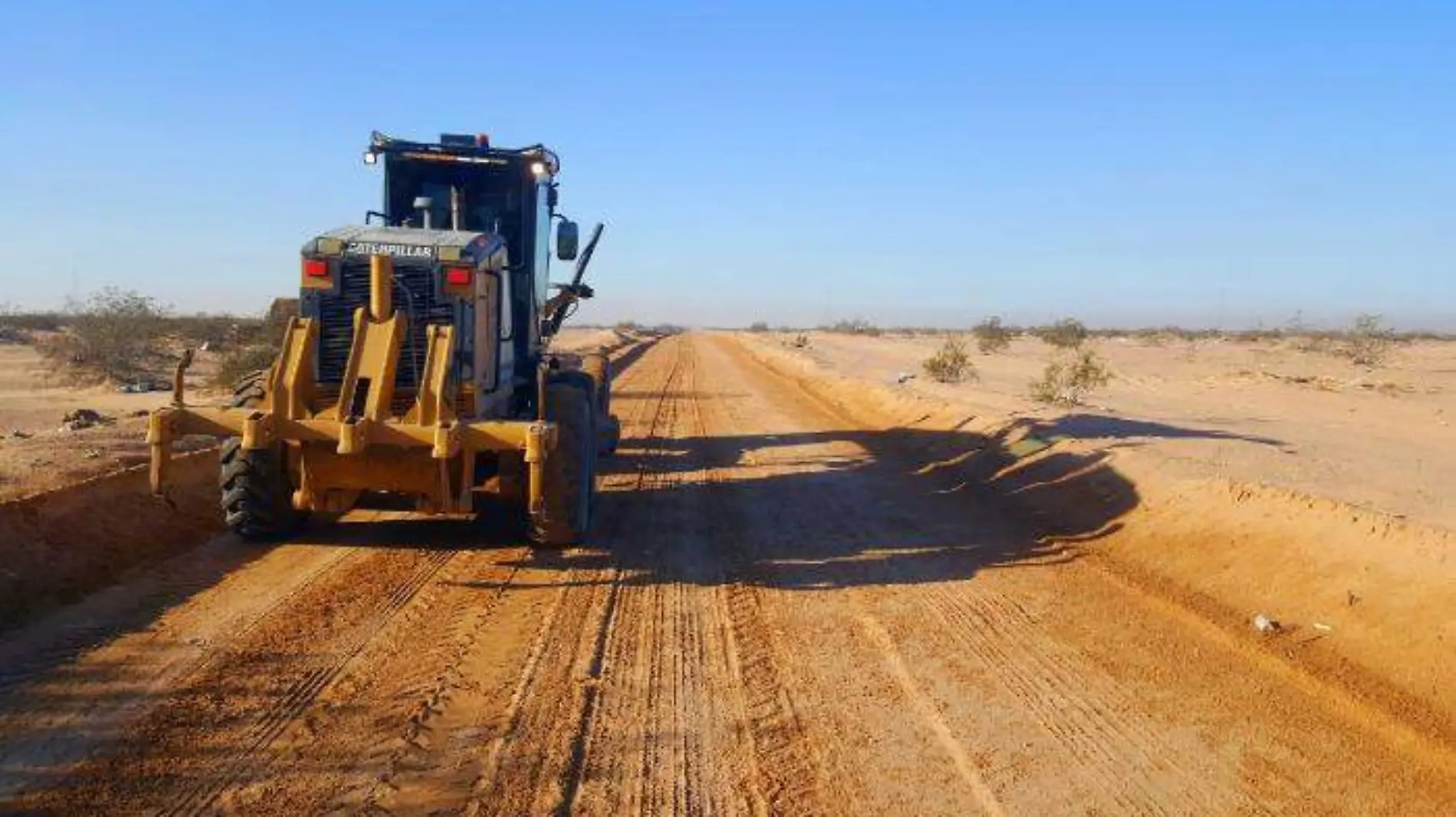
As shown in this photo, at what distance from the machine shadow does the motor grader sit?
972mm

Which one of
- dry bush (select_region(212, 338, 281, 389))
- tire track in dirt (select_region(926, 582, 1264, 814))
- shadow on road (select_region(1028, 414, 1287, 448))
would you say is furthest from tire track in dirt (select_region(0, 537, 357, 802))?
dry bush (select_region(212, 338, 281, 389))

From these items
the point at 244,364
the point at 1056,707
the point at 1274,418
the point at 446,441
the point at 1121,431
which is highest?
the point at 446,441

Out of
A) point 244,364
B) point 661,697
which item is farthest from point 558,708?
point 244,364

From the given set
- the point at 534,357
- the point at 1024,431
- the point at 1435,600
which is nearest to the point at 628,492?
the point at 534,357

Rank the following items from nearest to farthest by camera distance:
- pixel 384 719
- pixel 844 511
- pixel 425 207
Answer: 1. pixel 384 719
2. pixel 425 207
3. pixel 844 511

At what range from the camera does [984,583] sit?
8766mm

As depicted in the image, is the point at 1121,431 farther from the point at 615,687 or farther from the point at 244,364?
the point at 244,364

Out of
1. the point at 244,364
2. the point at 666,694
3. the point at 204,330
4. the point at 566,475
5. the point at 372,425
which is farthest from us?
the point at 204,330

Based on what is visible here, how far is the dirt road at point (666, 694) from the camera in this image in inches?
190

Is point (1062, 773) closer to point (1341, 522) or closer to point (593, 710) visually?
point (593, 710)

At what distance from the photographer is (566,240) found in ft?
38.9

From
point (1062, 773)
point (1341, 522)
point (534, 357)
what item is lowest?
point (1062, 773)

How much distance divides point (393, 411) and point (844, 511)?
193 inches

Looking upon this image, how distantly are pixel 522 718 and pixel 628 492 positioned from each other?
725 centimetres
